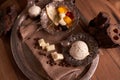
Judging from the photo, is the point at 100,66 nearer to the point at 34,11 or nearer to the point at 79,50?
the point at 79,50

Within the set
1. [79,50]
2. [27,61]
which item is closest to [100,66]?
[79,50]

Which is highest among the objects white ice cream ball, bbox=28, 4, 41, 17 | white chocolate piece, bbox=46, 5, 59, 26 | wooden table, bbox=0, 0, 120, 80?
white ice cream ball, bbox=28, 4, 41, 17

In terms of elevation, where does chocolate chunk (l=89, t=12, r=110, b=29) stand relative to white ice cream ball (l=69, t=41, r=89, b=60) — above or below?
above

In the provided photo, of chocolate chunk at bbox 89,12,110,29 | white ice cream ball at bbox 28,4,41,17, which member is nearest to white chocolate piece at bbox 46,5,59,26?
white ice cream ball at bbox 28,4,41,17

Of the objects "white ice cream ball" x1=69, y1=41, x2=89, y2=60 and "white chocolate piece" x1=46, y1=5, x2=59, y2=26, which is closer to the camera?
"white ice cream ball" x1=69, y1=41, x2=89, y2=60

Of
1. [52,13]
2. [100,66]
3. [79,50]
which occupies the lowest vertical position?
[100,66]

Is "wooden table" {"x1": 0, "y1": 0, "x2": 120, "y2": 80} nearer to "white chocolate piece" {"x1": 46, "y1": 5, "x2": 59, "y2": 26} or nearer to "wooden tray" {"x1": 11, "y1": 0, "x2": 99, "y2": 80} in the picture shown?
"wooden tray" {"x1": 11, "y1": 0, "x2": 99, "y2": 80}

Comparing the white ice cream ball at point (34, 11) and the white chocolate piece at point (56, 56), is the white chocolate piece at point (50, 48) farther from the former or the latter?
the white ice cream ball at point (34, 11)
